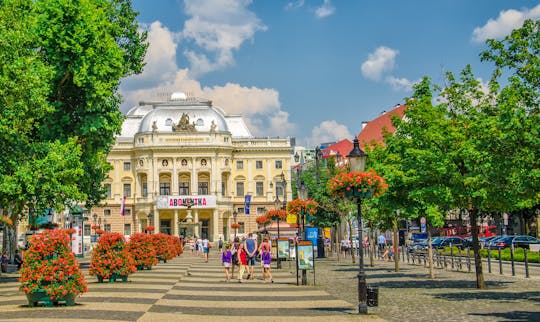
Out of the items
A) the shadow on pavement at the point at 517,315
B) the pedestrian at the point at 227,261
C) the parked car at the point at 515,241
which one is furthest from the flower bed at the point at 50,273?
the parked car at the point at 515,241

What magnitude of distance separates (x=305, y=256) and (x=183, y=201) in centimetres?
6755

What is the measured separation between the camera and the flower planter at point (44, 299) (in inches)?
669

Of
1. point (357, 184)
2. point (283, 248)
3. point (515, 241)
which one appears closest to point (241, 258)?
point (283, 248)

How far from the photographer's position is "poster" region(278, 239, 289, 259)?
110 ft

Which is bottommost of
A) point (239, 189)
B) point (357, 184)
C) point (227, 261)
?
point (227, 261)

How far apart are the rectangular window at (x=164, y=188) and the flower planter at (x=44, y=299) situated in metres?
78.6

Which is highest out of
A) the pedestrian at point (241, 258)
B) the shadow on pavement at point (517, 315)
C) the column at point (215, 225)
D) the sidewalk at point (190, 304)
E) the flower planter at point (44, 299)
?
the column at point (215, 225)

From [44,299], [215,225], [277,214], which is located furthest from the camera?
[215,225]

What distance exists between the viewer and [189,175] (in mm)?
→ 95875

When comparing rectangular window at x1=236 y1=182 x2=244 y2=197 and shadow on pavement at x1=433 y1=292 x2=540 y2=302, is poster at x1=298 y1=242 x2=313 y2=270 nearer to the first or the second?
shadow on pavement at x1=433 y1=292 x2=540 y2=302

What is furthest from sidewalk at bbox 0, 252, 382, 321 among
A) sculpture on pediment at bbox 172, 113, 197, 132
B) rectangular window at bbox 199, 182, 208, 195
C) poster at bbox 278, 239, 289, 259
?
rectangular window at bbox 199, 182, 208, 195

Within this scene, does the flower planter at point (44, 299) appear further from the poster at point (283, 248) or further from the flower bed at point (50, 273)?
the poster at point (283, 248)

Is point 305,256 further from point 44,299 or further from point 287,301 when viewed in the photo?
point 44,299

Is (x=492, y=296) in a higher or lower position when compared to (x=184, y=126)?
lower
